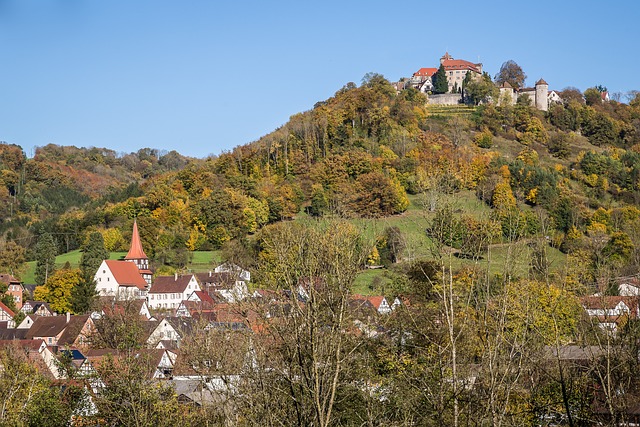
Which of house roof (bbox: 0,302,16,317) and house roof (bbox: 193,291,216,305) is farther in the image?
house roof (bbox: 0,302,16,317)

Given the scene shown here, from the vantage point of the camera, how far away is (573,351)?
27812 millimetres

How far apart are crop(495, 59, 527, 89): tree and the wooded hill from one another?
1258 centimetres

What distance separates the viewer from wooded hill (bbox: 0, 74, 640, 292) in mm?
69188

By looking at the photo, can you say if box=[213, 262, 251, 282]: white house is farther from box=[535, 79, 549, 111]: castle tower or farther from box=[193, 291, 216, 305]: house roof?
box=[535, 79, 549, 111]: castle tower

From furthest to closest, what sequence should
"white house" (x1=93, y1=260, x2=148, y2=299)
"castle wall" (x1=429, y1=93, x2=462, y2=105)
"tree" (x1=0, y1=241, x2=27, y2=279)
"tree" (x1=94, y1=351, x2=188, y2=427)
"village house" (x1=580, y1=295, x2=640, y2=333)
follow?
"castle wall" (x1=429, y1=93, x2=462, y2=105)
"tree" (x1=0, y1=241, x2=27, y2=279)
"white house" (x1=93, y1=260, x2=148, y2=299)
"tree" (x1=94, y1=351, x2=188, y2=427)
"village house" (x1=580, y1=295, x2=640, y2=333)

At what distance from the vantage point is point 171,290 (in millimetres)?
60219

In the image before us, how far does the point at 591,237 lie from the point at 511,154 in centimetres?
2425

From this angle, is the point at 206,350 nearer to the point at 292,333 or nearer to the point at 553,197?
the point at 292,333

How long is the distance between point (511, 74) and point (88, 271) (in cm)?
7452

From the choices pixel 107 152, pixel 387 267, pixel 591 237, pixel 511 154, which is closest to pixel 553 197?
pixel 591 237

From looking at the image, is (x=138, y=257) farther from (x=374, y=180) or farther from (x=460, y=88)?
(x=460, y=88)

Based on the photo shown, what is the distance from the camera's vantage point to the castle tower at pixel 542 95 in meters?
109

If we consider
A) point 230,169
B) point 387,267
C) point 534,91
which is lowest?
point 387,267

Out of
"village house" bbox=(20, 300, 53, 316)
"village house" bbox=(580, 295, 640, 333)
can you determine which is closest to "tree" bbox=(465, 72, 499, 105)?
"village house" bbox=(20, 300, 53, 316)
